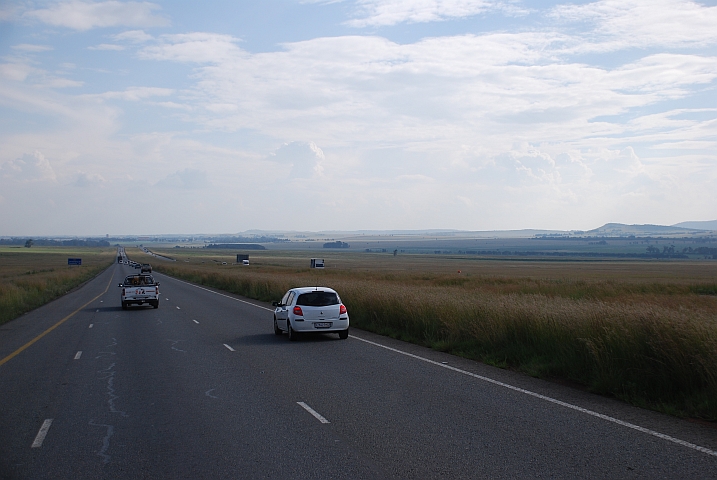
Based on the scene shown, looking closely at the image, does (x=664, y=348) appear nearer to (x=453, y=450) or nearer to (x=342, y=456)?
(x=453, y=450)

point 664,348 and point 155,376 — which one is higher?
point 664,348

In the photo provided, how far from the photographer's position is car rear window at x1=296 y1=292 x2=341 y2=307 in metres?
19.2

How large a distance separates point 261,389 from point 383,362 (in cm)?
390

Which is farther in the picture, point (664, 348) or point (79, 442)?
point (664, 348)

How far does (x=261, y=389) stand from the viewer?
11383mm

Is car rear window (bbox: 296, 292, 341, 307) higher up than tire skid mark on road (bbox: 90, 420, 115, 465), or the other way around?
car rear window (bbox: 296, 292, 341, 307)

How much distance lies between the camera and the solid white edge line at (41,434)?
7.93 metres

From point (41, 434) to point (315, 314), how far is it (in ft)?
35.9

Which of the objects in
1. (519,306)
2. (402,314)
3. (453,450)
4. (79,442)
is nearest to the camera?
(453,450)

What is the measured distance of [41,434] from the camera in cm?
841

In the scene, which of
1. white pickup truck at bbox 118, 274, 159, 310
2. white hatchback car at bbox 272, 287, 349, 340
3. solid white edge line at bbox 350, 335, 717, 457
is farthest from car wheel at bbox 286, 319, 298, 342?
white pickup truck at bbox 118, 274, 159, 310

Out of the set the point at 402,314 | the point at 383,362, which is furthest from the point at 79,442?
the point at 402,314

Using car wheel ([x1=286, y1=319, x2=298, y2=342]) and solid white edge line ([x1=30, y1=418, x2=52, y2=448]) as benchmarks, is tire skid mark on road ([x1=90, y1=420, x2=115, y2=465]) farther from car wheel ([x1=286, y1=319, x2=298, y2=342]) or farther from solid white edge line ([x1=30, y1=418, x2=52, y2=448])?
car wheel ([x1=286, y1=319, x2=298, y2=342])

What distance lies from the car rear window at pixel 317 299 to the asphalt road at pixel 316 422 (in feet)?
10.9
